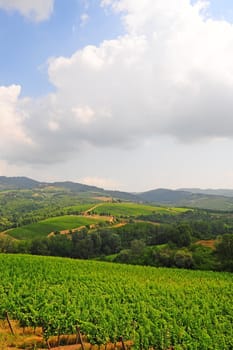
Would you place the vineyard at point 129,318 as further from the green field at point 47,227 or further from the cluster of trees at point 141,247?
the green field at point 47,227

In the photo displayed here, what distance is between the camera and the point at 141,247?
3521 inches

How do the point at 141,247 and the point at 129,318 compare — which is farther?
the point at 141,247

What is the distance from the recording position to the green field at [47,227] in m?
137

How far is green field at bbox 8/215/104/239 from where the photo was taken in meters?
137

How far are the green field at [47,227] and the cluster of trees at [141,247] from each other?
64.1 ft

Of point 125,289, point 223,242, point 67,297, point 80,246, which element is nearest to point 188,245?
point 223,242

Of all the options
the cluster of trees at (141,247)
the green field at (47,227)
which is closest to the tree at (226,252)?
the cluster of trees at (141,247)

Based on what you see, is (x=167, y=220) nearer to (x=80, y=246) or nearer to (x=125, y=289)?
(x=80, y=246)

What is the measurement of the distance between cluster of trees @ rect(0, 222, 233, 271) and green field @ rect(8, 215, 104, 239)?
769 inches

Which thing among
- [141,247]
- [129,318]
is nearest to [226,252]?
[141,247]

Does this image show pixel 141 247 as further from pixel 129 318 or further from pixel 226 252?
pixel 129 318

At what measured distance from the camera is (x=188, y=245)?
85938 millimetres

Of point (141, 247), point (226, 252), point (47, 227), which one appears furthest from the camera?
point (47, 227)

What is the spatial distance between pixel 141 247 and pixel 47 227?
6903 cm
